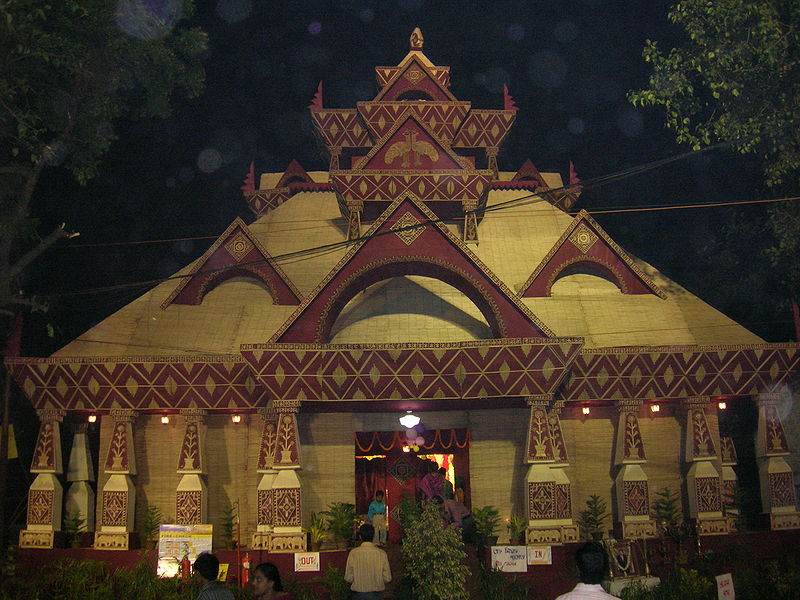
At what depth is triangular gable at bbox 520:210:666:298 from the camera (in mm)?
21797

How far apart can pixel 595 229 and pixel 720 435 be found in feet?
21.3

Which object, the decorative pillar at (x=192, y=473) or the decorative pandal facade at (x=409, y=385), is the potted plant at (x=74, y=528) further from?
the decorative pillar at (x=192, y=473)

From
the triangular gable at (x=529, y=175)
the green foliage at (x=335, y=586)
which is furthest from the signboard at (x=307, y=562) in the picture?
the triangular gable at (x=529, y=175)

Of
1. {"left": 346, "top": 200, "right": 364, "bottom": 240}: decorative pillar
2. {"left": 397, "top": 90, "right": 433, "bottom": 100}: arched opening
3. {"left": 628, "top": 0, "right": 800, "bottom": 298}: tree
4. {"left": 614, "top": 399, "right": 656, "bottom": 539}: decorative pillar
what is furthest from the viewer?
{"left": 397, "top": 90, "right": 433, "bottom": 100}: arched opening

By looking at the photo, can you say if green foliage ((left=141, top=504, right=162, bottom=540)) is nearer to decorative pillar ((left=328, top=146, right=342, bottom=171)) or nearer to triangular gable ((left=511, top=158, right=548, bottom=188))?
decorative pillar ((left=328, top=146, right=342, bottom=171))

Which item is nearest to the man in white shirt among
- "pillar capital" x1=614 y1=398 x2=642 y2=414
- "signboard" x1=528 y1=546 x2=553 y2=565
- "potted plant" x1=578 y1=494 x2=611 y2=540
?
"signboard" x1=528 y1=546 x2=553 y2=565

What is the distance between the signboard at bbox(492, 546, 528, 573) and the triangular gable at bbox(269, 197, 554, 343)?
4717 millimetres

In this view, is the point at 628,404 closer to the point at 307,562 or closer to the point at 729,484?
the point at 729,484

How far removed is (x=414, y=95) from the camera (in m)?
30.2

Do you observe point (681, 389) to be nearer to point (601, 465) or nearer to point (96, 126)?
point (601, 465)

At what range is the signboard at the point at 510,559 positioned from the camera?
51.5 ft

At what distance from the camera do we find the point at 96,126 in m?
15.9

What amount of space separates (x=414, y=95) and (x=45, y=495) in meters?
19.5

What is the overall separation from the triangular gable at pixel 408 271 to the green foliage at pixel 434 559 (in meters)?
6.05
